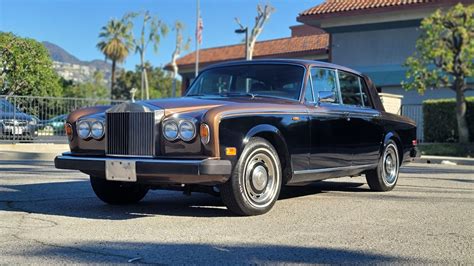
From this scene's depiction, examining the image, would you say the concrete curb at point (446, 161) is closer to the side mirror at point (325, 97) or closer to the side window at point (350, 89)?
the side window at point (350, 89)

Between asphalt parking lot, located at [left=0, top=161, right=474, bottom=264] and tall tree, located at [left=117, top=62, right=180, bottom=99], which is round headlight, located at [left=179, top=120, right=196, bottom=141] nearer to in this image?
asphalt parking lot, located at [left=0, top=161, right=474, bottom=264]

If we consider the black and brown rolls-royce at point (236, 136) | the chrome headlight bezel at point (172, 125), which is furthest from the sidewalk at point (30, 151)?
the chrome headlight bezel at point (172, 125)

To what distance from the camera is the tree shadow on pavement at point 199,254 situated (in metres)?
3.93

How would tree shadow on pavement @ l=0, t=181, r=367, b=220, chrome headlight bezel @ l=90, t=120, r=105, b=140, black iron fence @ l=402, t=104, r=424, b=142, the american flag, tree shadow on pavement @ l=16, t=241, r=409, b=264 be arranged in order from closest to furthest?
tree shadow on pavement @ l=16, t=241, r=409, b=264 → chrome headlight bezel @ l=90, t=120, r=105, b=140 → tree shadow on pavement @ l=0, t=181, r=367, b=220 → black iron fence @ l=402, t=104, r=424, b=142 → the american flag

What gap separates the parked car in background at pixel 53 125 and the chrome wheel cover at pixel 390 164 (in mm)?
10286

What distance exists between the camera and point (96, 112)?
19.0 ft

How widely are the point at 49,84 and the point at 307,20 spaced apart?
13717 millimetres

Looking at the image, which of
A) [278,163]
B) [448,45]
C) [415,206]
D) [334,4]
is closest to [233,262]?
[278,163]

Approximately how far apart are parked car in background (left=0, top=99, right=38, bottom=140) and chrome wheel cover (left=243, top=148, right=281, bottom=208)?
10.7m

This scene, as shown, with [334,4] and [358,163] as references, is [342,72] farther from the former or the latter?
[334,4]

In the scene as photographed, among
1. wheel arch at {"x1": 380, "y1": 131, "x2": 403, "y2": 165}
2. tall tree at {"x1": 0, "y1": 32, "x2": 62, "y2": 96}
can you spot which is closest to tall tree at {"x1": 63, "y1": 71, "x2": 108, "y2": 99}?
tall tree at {"x1": 0, "y1": 32, "x2": 62, "y2": 96}

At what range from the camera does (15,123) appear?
603 inches

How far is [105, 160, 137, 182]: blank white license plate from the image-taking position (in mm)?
5188

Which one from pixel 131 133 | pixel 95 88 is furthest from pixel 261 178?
pixel 95 88
